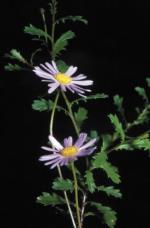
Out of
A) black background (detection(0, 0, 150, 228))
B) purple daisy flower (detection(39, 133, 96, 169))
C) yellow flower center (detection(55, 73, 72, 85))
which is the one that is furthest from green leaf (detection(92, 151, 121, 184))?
black background (detection(0, 0, 150, 228))

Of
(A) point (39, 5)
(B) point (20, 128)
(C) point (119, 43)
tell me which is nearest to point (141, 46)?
(C) point (119, 43)

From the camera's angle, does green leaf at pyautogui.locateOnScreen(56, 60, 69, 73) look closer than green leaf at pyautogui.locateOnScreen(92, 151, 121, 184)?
No

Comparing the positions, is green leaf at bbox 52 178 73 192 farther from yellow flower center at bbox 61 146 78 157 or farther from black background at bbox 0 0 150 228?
black background at bbox 0 0 150 228

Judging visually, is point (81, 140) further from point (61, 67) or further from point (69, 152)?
point (61, 67)

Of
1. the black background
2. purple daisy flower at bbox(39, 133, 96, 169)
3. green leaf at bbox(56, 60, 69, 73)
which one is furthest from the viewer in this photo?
the black background

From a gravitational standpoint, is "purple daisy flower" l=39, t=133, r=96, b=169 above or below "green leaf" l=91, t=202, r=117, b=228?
above

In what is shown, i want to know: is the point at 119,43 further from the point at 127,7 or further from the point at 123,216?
the point at 123,216

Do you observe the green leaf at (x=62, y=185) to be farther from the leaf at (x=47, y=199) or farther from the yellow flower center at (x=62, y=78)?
the yellow flower center at (x=62, y=78)
